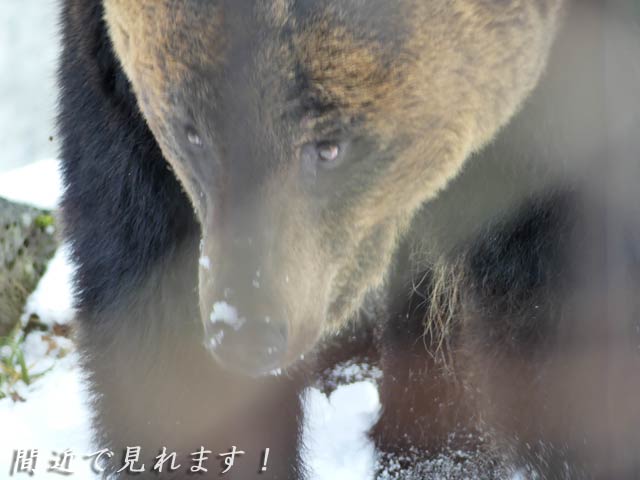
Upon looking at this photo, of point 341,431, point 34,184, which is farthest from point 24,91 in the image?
point 341,431

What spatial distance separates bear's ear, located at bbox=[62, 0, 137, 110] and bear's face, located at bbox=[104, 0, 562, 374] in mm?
137

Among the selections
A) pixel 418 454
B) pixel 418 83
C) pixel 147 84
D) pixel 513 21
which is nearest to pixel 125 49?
pixel 147 84

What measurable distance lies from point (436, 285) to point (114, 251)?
0.84m

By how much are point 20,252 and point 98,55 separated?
1.64 metres

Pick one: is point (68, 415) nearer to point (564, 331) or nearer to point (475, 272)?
point (475, 272)

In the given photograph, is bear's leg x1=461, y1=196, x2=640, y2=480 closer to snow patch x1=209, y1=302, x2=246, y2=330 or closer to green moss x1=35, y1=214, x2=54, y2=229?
snow patch x1=209, y1=302, x2=246, y2=330

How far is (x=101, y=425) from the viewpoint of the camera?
2082mm

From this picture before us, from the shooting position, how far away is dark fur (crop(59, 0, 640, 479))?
68.6 inches

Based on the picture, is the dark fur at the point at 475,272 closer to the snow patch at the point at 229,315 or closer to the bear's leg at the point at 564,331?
the bear's leg at the point at 564,331

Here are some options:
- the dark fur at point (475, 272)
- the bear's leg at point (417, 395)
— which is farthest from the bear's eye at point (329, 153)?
the bear's leg at point (417, 395)

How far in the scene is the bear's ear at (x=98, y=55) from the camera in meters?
1.79

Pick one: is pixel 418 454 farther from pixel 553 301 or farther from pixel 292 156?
pixel 292 156

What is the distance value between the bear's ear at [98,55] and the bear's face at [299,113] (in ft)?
0.45

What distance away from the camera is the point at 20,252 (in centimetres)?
330
